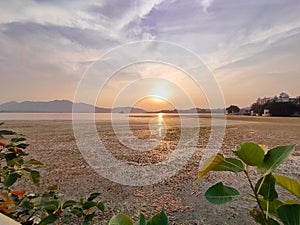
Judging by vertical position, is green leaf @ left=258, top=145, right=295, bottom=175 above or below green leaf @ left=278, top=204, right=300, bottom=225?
above

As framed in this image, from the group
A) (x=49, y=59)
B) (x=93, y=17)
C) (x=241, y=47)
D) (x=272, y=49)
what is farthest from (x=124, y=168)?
(x=272, y=49)

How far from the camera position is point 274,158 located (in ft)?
0.88

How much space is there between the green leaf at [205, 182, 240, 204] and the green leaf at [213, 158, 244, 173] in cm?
2

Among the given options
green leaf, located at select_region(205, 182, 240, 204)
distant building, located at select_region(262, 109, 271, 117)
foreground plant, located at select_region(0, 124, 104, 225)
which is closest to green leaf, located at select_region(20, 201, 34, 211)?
foreground plant, located at select_region(0, 124, 104, 225)

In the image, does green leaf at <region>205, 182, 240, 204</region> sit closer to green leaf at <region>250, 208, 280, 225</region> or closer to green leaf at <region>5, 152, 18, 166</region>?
green leaf at <region>250, 208, 280, 225</region>

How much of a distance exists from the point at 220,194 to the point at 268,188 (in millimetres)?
59

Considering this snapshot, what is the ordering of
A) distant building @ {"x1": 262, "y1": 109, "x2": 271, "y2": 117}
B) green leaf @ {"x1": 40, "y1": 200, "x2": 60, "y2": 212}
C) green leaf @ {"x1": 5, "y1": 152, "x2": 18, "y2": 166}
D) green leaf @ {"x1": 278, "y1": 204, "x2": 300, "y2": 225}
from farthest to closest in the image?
distant building @ {"x1": 262, "y1": 109, "x2": 271, "y2": 117} < green leaf @ {"x1": 5, "y1": 152, "x2": 18, "y2": 166} < green leaf @ {"x1": 40, "y1": 200, "x2": 60, "y2": 212} < green leaf @ {"x1": 278, "y1": 204, "x2": 300, "y2": 225}

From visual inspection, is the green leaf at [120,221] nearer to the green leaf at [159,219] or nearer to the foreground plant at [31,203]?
the green leaf at [159,219]

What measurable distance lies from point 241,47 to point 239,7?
11.1ft

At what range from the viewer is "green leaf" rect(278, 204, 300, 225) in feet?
0.82

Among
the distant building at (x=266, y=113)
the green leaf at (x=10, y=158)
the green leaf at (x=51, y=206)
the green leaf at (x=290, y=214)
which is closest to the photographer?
the green leaf at (x=290, y=214)

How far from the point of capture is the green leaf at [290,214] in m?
0.25

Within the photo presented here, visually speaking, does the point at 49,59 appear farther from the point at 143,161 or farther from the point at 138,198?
the point at 138,198

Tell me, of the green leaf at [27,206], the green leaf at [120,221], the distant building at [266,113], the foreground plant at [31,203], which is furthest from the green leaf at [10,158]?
the distant building at [266,113]
